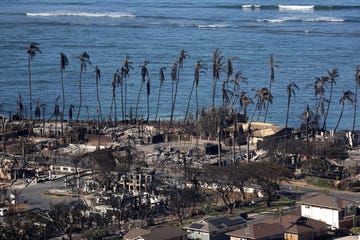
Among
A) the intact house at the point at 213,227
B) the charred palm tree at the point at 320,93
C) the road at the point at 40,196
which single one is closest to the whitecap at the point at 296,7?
the charred palm tree at the point at 320,93

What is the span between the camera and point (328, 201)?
45.7 m

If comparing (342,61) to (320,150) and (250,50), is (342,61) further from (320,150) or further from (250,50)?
(320,150)

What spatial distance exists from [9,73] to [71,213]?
51.4 meters

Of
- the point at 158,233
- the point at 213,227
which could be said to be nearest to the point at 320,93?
the point at 213,227

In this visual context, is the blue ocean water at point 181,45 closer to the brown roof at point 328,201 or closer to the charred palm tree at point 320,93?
the charred palm tree at point 320,93

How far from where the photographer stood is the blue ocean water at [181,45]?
8406 centimetres

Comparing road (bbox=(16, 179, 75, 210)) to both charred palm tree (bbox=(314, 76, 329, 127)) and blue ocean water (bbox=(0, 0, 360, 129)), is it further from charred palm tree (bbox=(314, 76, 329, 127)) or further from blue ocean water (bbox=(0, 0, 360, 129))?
blue ocean water (bbox=(0, 0, 360, 129))

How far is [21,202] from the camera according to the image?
49750mm

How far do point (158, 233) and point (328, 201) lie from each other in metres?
7.64

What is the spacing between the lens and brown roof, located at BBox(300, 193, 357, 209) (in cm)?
4531

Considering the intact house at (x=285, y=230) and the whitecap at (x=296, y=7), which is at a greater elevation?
the intact house at (x=285, y=230)

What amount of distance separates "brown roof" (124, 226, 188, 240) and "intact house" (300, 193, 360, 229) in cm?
591

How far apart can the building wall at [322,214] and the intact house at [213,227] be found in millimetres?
3183

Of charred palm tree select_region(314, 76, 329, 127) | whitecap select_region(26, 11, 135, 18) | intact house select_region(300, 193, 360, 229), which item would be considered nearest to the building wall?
intact house select_region(300, 193, 360, 229)
